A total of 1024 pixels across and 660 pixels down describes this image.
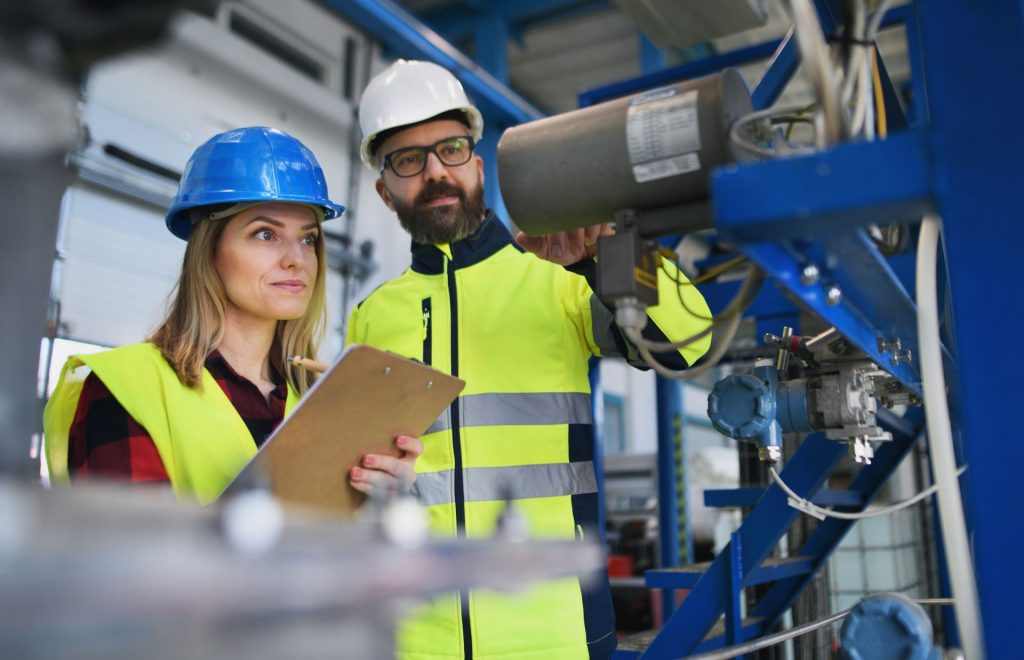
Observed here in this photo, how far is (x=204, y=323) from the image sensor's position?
1488mm

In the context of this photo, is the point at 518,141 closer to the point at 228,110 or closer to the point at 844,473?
the point at 228,110

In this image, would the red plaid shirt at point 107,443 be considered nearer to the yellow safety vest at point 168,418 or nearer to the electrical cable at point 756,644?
the yellow safety vest at point 168,418

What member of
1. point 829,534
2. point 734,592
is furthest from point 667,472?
point 734,592

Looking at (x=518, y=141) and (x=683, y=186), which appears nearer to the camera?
(x=683, y=186)

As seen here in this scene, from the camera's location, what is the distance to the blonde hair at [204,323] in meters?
1.43

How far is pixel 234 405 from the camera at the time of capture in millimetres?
1454

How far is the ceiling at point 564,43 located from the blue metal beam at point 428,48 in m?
0.45

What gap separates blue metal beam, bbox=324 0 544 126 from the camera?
402 cm

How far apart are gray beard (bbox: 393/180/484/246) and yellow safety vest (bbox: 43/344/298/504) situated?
590 millimetres

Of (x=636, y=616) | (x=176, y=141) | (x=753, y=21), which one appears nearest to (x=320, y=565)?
(x=753, y=21)

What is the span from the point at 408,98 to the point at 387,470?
99 cm

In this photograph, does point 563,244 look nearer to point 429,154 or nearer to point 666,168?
point 666,168

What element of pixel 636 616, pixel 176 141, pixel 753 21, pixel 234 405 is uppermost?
pixel 176 141

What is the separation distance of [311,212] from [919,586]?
4.27 meters
